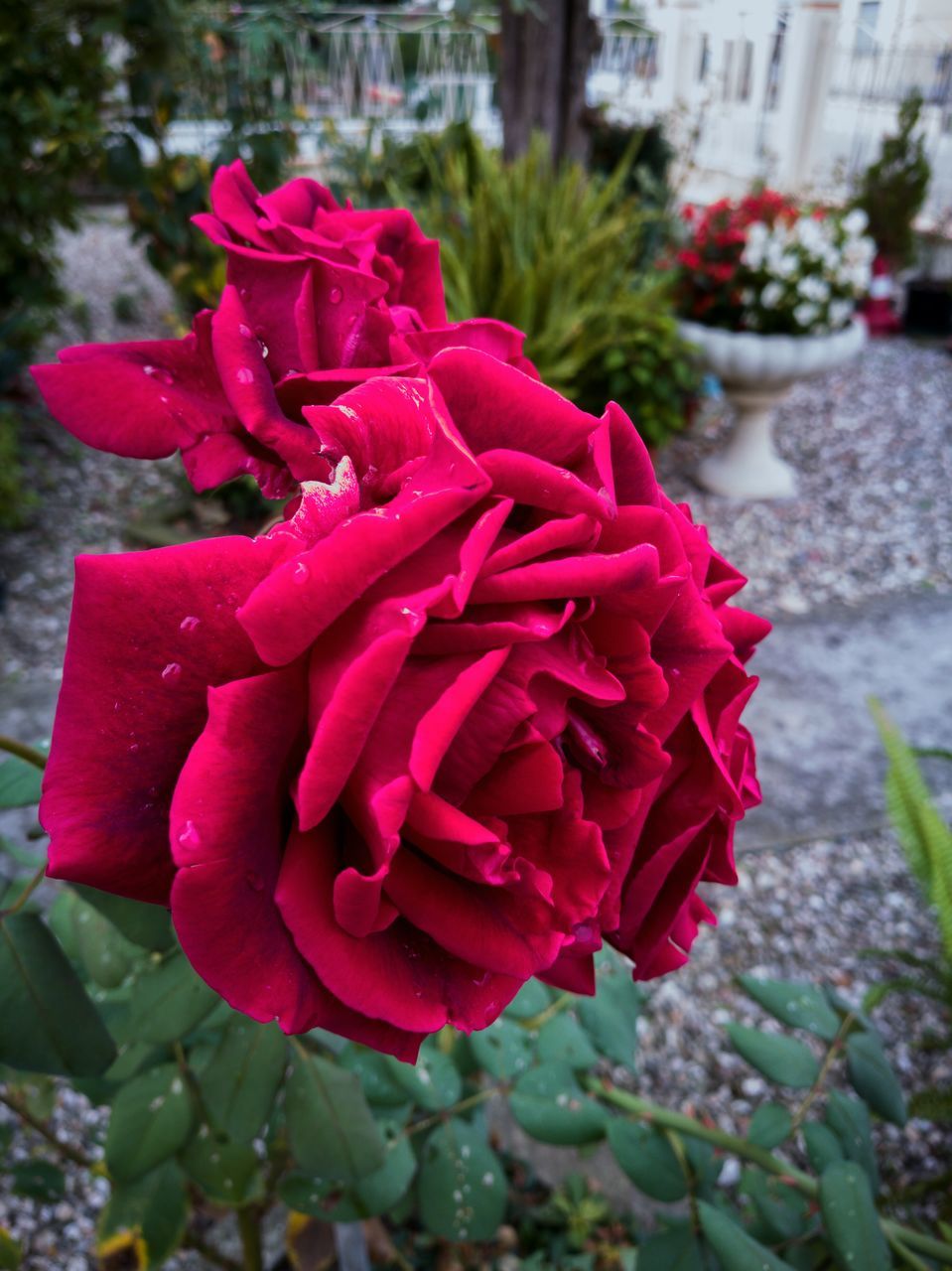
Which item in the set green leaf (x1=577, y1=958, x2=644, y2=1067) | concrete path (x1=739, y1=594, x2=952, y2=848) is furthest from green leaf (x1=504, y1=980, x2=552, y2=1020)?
concrete path (x1=739, y1=594, x2=952, y2=848)

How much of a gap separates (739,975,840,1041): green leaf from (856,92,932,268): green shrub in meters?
6.48

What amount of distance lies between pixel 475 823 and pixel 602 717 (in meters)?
0.08

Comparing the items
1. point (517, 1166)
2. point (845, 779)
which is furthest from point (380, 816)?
point (845, 779)

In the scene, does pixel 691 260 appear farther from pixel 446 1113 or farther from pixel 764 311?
pixel 446 1113

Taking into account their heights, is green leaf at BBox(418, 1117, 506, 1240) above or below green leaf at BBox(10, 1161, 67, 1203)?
above

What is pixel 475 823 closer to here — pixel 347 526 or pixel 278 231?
pixel 347 526

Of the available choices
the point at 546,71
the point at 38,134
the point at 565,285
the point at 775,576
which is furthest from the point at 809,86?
the point at 38,134

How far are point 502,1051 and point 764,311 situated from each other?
372cm

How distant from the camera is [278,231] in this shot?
0.48m

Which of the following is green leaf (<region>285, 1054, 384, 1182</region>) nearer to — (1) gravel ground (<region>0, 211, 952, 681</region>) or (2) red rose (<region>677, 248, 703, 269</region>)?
(1) gravel ground (<region>0, 211, 952, 681</region>)

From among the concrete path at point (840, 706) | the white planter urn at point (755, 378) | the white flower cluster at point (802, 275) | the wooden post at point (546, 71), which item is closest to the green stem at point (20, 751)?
the concrete path at point (840, 706)

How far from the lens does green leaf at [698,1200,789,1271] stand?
26.4 inches

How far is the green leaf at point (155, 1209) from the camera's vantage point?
844 mm

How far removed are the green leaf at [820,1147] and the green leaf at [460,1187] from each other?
0.28m
